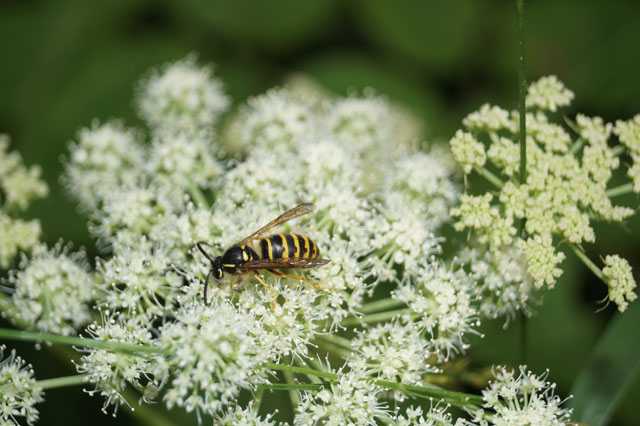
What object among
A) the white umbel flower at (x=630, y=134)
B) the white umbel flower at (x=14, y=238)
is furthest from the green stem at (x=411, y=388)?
the white umbel flower at (x=14, y=238)

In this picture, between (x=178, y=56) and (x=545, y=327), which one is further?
(x=178, y=56)

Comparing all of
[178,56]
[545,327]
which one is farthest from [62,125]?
[545,327]

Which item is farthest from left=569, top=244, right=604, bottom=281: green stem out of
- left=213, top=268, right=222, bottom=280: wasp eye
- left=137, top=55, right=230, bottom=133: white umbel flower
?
left=137, top=55, right=230, bottom=133: white umbel flower

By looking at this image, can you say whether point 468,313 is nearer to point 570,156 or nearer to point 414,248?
point 414,248

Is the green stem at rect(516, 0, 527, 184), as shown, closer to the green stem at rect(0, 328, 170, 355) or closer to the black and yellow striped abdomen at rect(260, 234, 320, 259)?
the black and yellow striped abdomen at rect(260, 234, 320, 259)

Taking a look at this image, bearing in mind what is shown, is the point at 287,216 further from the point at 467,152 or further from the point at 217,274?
the point at 467,152

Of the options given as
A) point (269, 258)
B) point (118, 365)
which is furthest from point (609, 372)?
point (118, 365)
